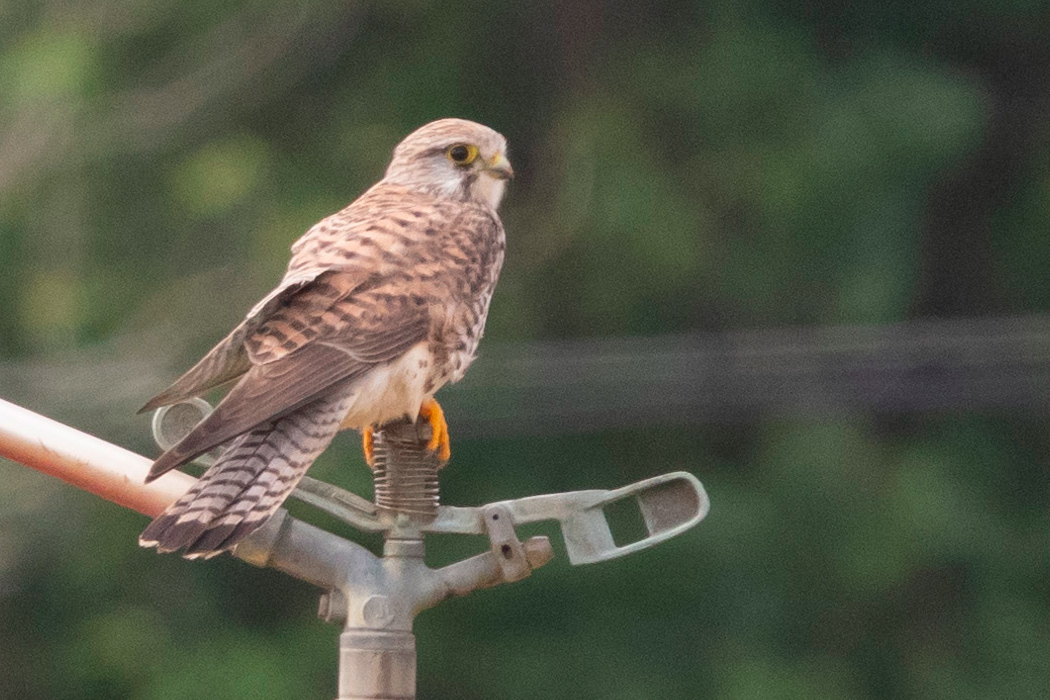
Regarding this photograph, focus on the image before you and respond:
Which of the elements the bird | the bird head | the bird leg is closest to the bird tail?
the bird

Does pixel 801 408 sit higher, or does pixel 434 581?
pixel 801 408

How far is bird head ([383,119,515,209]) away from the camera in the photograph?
3033 mm

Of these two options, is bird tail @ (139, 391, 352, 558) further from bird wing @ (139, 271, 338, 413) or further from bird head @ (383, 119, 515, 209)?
bird head @ (383, 119, 515, 209)

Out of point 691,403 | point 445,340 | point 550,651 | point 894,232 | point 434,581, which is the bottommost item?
point 434,581

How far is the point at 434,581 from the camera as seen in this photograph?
1932mm

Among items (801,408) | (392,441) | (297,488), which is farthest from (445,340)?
(801,408)

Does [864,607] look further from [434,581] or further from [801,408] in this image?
[434,581]

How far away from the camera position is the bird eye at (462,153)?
3.04 meters

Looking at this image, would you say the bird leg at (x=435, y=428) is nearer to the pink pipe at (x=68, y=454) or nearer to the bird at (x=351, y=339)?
the bird at (x=351, y=339)

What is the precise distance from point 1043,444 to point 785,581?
1.29 m

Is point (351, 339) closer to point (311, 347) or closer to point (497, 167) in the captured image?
point (311, 347)

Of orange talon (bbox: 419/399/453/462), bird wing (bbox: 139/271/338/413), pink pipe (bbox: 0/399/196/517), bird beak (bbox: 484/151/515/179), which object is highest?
bird beak (bbox: 484/151/515/179)

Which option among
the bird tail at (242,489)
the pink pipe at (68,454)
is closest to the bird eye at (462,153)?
the bird tail at (242,489)

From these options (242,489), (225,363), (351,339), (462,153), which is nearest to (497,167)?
(462,153)
